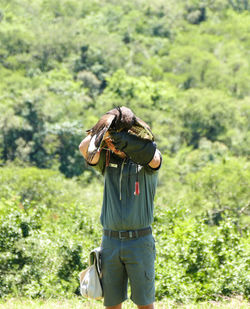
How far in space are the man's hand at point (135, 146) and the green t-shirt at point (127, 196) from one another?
0.48 ft

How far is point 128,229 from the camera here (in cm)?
317

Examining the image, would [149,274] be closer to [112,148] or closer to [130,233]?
[130,233]

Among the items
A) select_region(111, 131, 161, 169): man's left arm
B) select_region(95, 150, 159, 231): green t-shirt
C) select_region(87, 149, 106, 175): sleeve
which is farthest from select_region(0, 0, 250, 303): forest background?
select_region(111, 131, 161, 169): man's left arm

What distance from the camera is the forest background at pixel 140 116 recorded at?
845cm

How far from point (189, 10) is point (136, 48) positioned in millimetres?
22885

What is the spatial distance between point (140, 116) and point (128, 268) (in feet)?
121

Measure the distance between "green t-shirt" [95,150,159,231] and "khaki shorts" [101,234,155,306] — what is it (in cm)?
10

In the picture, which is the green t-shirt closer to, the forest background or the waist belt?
the waist belt

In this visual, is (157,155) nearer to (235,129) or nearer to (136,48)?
(235,129)

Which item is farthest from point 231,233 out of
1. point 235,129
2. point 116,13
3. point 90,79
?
point 116,13

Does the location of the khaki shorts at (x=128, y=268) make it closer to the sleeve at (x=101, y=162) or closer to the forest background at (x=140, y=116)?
the sleeve at (x=101, y=162)

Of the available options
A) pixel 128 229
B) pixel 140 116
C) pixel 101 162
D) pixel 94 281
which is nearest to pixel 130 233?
pixel 128 229

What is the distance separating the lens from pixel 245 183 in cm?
2220

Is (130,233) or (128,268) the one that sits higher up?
(130,233)
